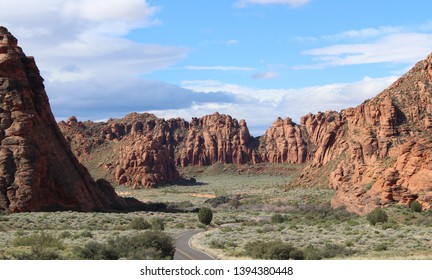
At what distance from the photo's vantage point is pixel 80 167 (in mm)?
81812

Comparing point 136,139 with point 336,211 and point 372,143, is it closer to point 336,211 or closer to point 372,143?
point 372,143

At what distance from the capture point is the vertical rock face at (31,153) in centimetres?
6975

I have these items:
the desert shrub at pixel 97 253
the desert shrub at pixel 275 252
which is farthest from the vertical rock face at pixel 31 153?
the desert shrub at pixel 275 252

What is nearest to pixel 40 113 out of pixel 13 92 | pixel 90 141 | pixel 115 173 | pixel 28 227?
pixel 13 92

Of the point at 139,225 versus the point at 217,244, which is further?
the point at 139,225

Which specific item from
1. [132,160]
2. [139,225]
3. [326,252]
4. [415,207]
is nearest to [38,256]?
[326,252]

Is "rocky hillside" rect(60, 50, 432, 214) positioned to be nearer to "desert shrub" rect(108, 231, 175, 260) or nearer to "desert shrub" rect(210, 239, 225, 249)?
"desert shrub" rect(210, 239, 225, 249)

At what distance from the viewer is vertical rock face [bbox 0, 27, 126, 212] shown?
69750 mm

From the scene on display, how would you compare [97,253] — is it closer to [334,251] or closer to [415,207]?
[334,251]

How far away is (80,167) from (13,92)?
12430 mm

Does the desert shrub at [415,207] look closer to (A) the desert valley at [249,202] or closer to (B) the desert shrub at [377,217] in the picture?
(A) the desert valley at [249,202]

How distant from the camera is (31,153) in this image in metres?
72.6

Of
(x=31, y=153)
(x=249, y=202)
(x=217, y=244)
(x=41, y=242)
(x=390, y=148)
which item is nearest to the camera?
(x=41, y=242)

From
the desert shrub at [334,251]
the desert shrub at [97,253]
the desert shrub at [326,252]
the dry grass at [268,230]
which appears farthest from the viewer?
the dry grass at [268,230]
